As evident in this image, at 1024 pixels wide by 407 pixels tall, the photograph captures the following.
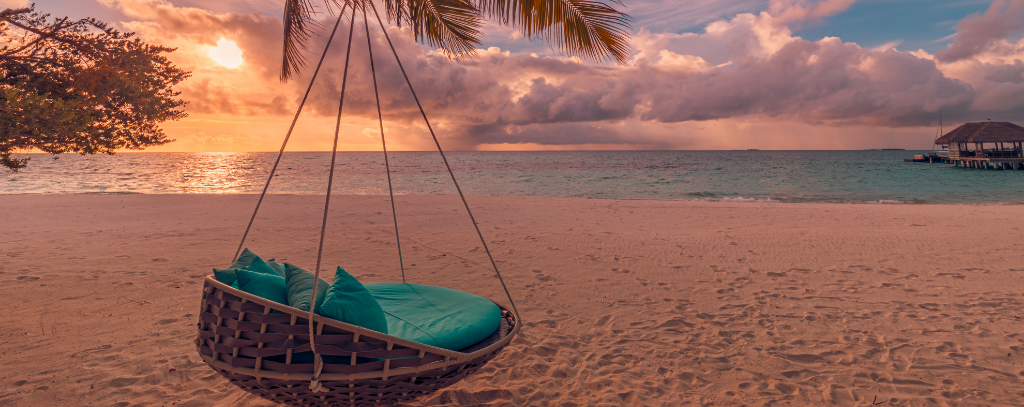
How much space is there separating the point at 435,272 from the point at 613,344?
3112 mm

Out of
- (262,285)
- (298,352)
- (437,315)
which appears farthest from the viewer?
(437,315)

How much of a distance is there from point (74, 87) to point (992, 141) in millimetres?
50442

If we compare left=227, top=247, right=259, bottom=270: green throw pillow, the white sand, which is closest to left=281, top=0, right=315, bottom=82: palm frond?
the white sand

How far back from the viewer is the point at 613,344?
13.0 feet

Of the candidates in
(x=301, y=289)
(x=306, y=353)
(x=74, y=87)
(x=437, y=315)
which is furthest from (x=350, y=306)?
(x=74, y=87)

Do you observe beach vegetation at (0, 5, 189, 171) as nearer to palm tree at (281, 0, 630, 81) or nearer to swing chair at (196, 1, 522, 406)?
palm tree at (281, 0, 630, 81)

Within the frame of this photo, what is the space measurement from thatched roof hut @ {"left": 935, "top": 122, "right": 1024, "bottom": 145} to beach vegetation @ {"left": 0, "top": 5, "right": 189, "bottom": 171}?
4967cm

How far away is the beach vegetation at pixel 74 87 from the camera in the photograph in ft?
15.2

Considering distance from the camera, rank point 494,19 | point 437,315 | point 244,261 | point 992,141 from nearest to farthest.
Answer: point 244,261
point 437,315
point 494,19
point 992,141

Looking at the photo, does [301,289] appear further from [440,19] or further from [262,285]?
[440,19]

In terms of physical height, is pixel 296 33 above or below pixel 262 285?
above

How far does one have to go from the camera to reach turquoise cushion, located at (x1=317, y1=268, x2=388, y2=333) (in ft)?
7.21

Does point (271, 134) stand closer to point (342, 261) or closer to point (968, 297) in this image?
point (342, 261)

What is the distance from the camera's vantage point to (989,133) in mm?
35906
